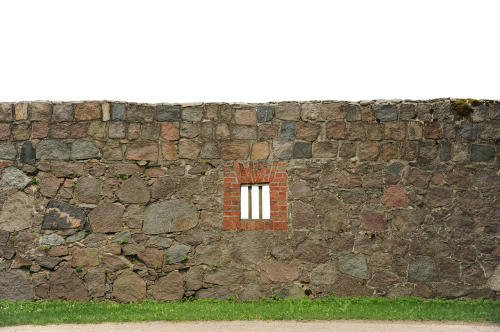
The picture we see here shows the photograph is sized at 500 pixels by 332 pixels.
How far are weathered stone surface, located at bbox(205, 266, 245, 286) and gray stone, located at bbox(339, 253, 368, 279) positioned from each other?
1530mm

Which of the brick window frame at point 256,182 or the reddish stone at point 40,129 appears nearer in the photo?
the brick window frame at point 256,182

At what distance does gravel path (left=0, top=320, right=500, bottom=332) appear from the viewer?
20.5ft

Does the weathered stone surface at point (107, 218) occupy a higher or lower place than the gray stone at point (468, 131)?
lower

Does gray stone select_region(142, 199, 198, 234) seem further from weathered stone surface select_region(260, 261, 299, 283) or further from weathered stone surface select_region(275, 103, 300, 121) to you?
weathered stone surface select_region(275, 103, 300, 121)

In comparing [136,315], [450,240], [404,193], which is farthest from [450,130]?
[136,315]

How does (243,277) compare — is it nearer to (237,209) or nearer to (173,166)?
(237,209)

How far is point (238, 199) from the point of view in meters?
7.74

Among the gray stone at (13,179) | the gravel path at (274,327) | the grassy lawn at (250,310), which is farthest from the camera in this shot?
the gray stone at (13,179)

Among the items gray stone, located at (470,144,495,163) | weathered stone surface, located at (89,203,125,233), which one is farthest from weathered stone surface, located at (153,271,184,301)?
gray stone, located at (470,144,495,163)

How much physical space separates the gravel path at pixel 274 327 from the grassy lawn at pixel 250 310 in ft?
0.53

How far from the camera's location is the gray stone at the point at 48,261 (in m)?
7.67

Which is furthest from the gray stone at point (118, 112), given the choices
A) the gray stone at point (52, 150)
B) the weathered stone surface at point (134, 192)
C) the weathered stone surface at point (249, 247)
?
the weathered stone surface at point (249, 247)

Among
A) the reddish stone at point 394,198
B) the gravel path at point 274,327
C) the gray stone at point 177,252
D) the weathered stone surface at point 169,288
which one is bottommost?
the gravel path at point 274,327

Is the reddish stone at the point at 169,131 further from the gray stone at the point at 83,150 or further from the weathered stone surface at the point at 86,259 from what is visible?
the weathered stone surface at the point at 86,259
